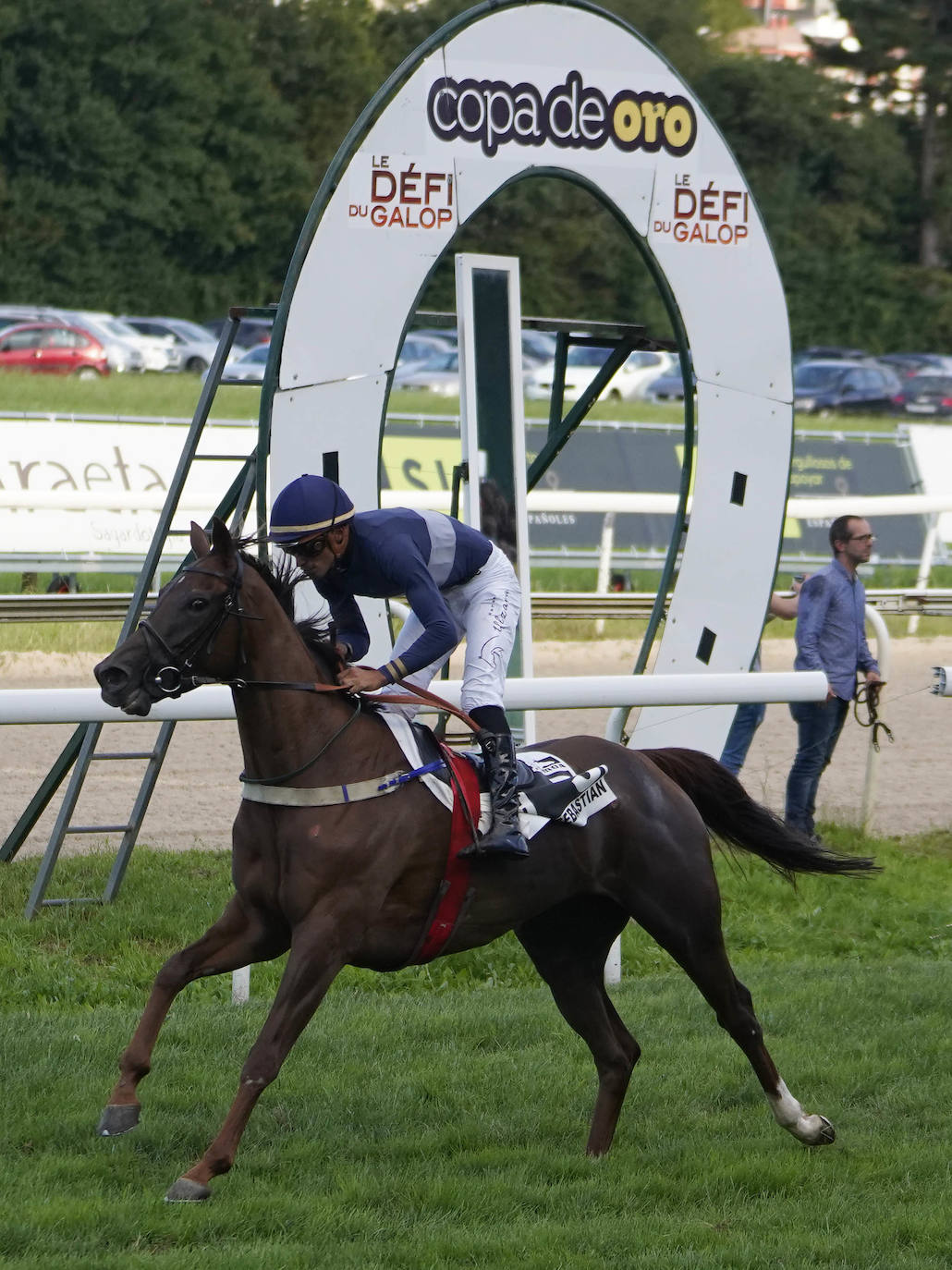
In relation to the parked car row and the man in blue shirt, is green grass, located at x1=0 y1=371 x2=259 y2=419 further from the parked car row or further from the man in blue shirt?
the man in blue shirt

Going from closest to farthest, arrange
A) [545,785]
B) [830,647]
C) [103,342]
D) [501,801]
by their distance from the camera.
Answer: [501,801] < [545,785] < [830,647] < [103,342]

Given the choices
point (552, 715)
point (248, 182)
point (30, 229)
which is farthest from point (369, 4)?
point (552, 715)

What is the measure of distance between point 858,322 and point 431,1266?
42.8 m

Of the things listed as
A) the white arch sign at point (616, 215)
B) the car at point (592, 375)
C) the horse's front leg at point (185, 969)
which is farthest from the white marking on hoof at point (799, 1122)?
the car at point (592, 375)

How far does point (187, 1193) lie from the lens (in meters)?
3.65

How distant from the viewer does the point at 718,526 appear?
709cm

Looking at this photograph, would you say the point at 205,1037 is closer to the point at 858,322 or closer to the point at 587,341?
the point at 587,341

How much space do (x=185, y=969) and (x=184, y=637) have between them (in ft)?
2.58

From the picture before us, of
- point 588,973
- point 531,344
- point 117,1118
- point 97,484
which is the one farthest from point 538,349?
point 117,1118

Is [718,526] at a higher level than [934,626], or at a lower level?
higher

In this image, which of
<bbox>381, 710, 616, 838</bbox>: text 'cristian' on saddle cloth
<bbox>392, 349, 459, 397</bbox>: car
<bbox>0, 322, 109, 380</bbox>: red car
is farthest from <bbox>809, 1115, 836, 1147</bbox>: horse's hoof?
<bbox>0, 322, 109, 380</bbox>: red car

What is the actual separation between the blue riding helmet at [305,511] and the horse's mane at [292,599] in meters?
0.07

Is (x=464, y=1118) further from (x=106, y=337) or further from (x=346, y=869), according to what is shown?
(x=106, y=337)

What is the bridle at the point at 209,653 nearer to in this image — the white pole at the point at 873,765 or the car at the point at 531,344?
the white pole at the point at 873,765
